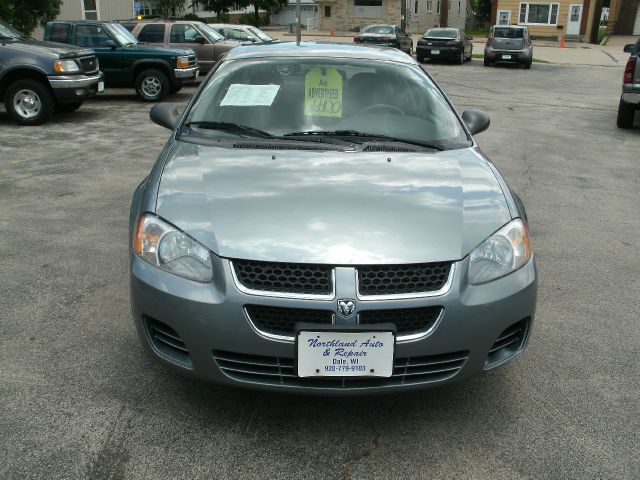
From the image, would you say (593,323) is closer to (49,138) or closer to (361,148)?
(361,148)

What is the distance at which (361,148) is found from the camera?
11.5 ft

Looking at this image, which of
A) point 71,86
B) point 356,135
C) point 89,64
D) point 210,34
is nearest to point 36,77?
point 71,86

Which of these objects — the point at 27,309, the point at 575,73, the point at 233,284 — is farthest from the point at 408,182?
the point at 575,73

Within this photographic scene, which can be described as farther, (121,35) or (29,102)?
(121,35)

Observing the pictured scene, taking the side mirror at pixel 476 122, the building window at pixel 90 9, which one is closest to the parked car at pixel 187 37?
the building window at pixel 90 9

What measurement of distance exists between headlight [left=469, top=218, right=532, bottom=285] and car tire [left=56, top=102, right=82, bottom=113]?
35.1ft

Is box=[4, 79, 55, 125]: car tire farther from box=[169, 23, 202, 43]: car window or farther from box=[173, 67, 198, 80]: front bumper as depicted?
box=[169, 23, 202, 43]: car window

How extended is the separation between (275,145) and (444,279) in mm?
1364

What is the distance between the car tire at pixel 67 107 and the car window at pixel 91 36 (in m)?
2.29

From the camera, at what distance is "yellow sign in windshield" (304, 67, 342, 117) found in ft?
12.6

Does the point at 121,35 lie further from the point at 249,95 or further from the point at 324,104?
the point at 324,104

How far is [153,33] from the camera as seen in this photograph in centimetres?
1567

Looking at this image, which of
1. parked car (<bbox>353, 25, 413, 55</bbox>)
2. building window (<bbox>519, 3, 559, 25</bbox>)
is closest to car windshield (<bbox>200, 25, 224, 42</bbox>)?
parked car (<bbox>353, 25, 413, 55</bbox>)

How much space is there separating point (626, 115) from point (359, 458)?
1029 cm
